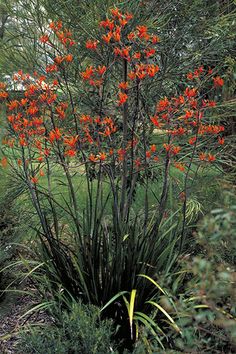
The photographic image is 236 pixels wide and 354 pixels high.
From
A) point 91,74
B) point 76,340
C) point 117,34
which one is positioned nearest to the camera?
point 76,340

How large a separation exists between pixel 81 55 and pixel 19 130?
81.3 inches

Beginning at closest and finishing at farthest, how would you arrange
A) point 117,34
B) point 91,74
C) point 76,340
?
point 76,340
point 117,34
point 91,74

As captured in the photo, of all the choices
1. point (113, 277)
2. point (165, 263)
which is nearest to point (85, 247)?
point (113, 277)

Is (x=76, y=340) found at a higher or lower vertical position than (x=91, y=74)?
lower

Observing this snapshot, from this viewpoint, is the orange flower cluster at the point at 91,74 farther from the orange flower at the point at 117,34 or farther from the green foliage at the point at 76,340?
the green foliage at the point at 76,340

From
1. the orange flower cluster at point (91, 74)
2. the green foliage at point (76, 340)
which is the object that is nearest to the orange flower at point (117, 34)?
the orange flower cluster at point (91, 74)

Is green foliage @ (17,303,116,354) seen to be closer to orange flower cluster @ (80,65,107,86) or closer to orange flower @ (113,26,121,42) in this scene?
orange flower cluster @ (80,65,107,86)

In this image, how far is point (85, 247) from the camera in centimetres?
336

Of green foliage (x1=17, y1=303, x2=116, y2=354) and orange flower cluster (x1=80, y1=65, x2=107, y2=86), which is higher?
orange flower cluster (x1=80, y1=65, x2=107, y2=86)

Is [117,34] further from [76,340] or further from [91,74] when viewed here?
Answer: [76,340]

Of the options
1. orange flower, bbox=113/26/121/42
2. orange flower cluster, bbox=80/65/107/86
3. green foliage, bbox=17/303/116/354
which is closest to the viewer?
green foliage, bbox=17/303/116/354

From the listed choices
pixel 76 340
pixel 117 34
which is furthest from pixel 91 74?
pixel 76 340

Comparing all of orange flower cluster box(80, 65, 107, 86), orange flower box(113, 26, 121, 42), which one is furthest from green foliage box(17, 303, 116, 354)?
orange flower box(113, 26, 121, 42)

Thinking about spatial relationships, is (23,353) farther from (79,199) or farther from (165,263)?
(79,199)
